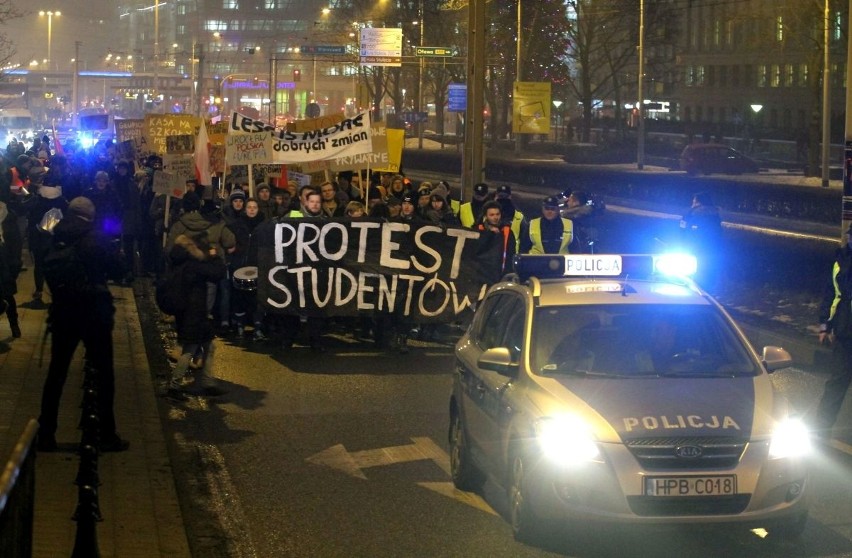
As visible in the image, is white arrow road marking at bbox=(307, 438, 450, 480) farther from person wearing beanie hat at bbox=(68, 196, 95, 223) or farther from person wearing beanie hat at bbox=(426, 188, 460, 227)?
person wearing beanie hat at bbox=(426, 188, 460, 227)

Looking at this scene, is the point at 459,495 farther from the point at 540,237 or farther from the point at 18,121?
the point at 18,121

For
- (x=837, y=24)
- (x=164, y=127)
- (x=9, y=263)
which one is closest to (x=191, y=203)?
(x=9, y=263)

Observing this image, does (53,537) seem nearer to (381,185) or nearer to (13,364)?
(13,364)

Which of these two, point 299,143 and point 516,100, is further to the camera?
point 516,100

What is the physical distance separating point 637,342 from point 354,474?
2.34m

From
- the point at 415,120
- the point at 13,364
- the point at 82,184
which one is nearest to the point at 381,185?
the point at 82,184

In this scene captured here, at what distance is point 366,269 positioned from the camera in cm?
1483

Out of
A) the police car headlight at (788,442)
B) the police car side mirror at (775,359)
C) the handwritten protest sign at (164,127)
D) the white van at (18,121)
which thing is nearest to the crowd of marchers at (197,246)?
the police car side mirror at (775,359)

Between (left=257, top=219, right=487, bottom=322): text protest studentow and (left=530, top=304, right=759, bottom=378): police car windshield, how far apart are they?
6852 millimetres

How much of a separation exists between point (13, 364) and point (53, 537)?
21.1 ft

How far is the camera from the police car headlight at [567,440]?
678 centimetres

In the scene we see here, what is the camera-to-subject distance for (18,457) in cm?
400

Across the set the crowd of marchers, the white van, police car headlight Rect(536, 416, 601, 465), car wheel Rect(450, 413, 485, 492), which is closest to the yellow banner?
the crowd of marchers

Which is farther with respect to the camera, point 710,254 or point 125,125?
point 125,125
